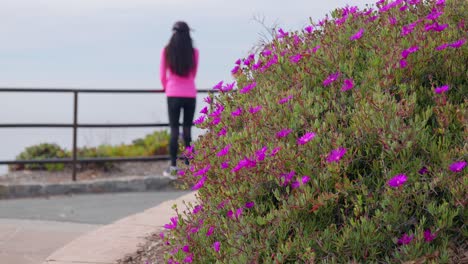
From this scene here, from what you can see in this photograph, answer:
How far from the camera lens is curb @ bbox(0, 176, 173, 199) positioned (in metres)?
10.8

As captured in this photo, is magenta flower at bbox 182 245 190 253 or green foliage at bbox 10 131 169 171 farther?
green foliage at bbox 10 131 169 171

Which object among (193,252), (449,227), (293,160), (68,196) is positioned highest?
(293,160)

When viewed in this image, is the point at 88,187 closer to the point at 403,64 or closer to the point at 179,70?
the point at 179,70

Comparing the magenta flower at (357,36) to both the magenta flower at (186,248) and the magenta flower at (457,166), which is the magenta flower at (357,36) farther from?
the magenta flower at (186,248)

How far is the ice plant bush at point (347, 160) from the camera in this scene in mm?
2936

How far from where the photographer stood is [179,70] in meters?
11.2

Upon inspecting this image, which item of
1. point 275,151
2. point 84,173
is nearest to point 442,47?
point 275,151

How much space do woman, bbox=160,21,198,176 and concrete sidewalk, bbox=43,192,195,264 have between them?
15.2 ft

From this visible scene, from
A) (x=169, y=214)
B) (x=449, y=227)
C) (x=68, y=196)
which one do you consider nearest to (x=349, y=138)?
(x=449, y=227)

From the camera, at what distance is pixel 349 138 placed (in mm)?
3188

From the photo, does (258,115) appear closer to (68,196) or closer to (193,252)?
(193,252)

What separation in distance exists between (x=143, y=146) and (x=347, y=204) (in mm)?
12332

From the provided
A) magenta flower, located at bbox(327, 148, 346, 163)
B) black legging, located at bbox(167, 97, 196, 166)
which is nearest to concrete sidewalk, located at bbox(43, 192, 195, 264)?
magenta flower, located at bbox(327, 148, 346, 163)

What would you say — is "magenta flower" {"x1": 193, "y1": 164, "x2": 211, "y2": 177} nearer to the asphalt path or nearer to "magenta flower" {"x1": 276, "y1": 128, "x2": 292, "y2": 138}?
"magenta flower" {"x1": 276, "y1": 128, "x2": 292, "y2": 138}
